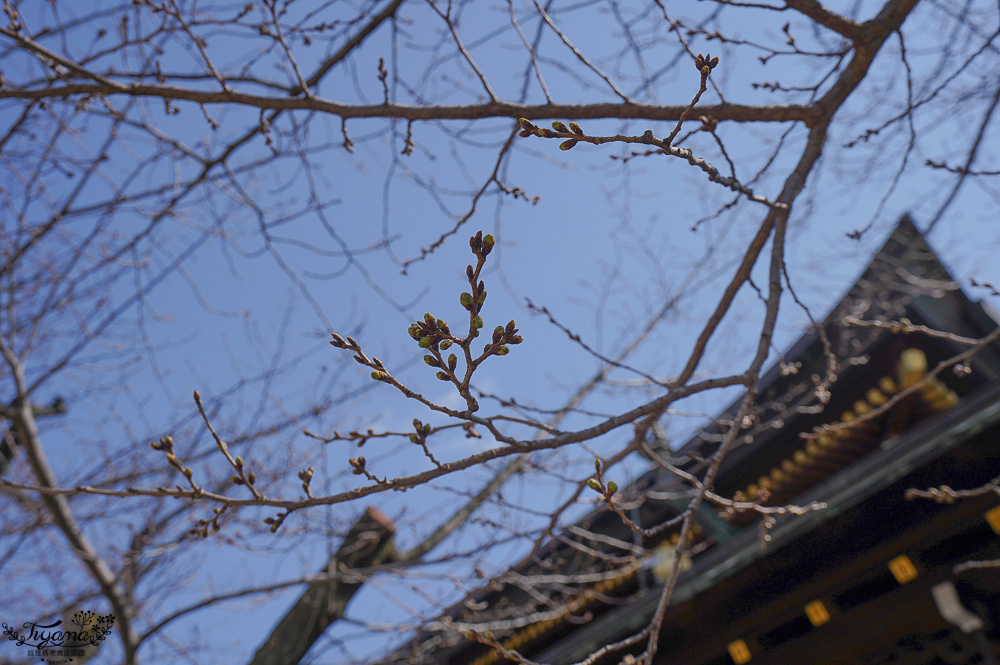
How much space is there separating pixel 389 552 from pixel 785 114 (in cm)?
538

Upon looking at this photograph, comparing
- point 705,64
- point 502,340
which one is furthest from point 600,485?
point 705,64

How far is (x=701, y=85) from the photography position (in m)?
1.17

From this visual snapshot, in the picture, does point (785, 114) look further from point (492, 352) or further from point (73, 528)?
point (73, 528)

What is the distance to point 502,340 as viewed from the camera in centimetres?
106

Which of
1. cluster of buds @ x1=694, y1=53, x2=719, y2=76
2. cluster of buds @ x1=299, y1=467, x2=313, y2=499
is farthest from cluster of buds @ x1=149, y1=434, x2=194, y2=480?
cluster of buds @ x1=694, y1=53, x2=719, y2=76

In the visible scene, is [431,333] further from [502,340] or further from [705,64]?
[705,64]

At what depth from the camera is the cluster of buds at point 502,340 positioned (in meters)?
1.04

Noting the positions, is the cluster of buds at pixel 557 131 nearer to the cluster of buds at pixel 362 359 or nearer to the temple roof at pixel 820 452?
the cluster of buds at pixel 362 359

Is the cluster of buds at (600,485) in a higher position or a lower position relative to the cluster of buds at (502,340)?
lower

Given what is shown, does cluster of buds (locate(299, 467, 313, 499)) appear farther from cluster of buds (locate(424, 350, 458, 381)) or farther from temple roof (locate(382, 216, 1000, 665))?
temple roof (locate(382, 216, 1000, 665))

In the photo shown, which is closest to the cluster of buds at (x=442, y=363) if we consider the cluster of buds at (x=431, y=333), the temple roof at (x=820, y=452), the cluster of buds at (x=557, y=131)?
the cluster of buds at (x=431, y=333)

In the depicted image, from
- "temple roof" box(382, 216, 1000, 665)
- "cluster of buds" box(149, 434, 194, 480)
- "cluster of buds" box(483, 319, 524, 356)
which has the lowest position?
"temple roof" box(382, 216, 1000, 665)

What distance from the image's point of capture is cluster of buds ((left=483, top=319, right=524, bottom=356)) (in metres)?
1.04

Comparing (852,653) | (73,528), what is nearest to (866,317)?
(852,653)
